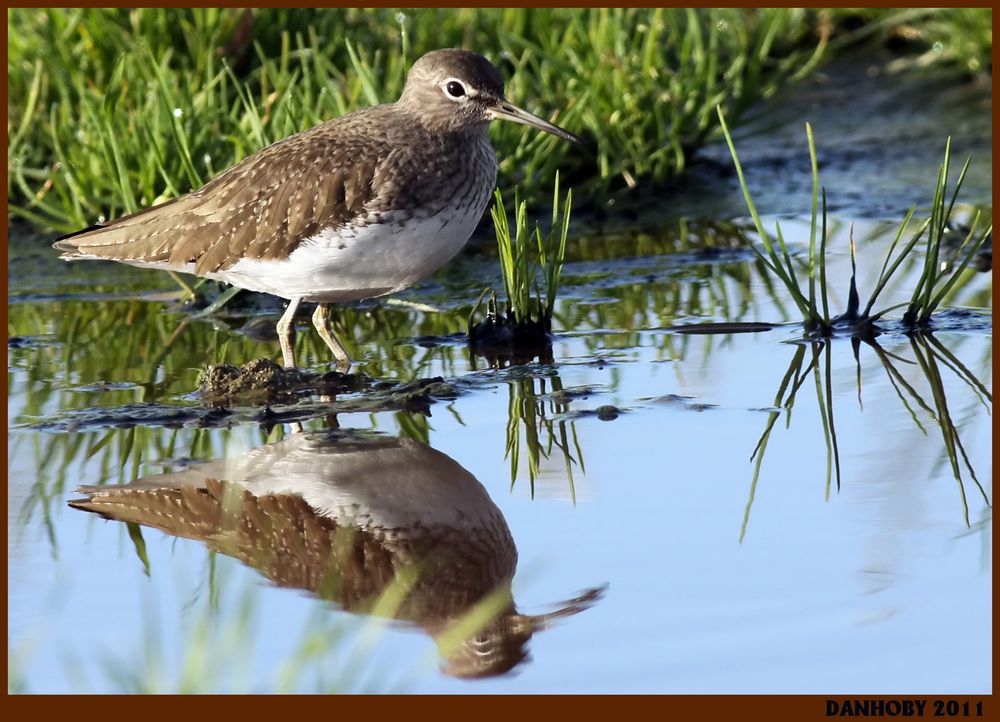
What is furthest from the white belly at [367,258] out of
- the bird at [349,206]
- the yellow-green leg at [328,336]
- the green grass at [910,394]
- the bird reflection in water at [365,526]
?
the green grass at [910,394]

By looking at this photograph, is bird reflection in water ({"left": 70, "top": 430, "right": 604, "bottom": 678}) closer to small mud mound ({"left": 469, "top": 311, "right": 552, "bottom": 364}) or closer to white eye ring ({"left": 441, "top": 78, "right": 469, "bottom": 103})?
small mud mound ({"left": 469, "top": 311, "right": 552, "bottom": 364})

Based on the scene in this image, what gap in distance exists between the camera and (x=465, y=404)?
6.62 meters

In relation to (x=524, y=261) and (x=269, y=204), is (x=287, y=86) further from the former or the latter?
(x=524, y=261)

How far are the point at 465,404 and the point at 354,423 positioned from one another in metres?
0.54

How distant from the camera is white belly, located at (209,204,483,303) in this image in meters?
6.68

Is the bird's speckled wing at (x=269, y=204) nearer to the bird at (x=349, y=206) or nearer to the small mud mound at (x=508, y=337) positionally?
the bird at (x=349, y=206)

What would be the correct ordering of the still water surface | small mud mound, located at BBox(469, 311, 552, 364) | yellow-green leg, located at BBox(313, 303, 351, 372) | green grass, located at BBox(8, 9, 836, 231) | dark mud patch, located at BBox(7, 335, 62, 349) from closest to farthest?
the still water surface, yellow-green leg, located at BBox(313, 303, 351, 372), small mud mound, located at BBox(469, 311, 552, 364), dark mud patch, located at BBox(7, 335, 62, 349), green grass, located at BBox(8, 9, 836, 231)

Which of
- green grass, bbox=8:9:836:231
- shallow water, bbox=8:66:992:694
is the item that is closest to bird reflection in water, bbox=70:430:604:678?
shallow water, bbox=8:66:992:694

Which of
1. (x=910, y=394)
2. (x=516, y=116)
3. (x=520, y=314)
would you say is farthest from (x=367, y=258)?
(x=910, y=394)

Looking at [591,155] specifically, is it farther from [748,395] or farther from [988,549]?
[988,549]

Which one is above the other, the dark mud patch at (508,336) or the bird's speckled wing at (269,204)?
the bird's speckled wing at (269,204)

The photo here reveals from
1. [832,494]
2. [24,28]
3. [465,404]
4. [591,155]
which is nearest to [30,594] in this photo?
[465,404]

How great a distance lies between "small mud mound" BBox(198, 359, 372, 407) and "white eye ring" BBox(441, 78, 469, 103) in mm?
1492

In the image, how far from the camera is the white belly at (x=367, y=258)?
6684mm
